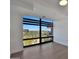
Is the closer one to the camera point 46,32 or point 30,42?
point 30,42

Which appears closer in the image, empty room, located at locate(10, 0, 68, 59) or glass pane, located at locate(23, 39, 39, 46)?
empty room, located at locate(10, 0, 68, 59)

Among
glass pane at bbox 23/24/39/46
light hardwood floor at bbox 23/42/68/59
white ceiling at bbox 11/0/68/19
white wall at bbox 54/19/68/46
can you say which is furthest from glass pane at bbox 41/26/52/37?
white ceiling at bbox 11/0/68/19

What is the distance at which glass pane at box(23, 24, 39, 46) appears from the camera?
7.35 metres

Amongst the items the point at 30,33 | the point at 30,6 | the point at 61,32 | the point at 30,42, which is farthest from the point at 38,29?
the point at 30,6

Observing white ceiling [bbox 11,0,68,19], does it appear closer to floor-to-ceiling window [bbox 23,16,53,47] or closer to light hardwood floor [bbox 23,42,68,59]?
floor-to-ceiling window [bbox 23,16,53,47]

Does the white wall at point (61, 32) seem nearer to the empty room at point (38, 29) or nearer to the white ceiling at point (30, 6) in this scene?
the empty room at point (38, 29)

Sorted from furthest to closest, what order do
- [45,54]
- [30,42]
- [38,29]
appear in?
1. [38,29]
2. [30,42]
3. [45,54]

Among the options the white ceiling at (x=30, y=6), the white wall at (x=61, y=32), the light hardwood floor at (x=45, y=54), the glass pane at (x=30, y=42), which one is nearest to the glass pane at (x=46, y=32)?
the white wall at (x=61, y=32)

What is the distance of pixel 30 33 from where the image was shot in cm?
784

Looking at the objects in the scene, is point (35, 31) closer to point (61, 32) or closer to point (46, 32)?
point (46, 32)

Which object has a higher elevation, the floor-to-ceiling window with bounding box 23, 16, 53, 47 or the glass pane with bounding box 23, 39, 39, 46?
the floor-to-ceiling window with bounding box 23, 16, 53, 47

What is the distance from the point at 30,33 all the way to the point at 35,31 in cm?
63

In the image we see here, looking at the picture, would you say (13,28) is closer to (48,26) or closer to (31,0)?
(31,0)
